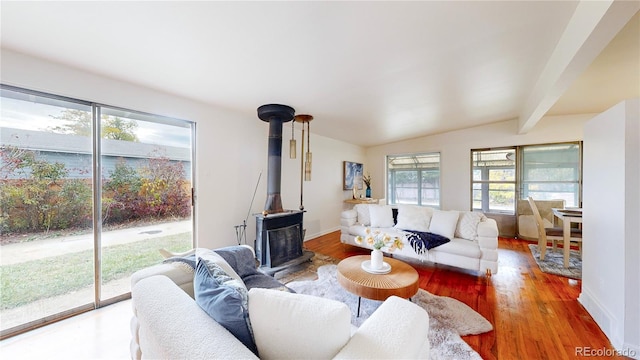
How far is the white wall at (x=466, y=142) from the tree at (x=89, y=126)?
18.9 ft

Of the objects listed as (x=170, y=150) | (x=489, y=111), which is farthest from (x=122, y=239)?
(x=489, y=111)

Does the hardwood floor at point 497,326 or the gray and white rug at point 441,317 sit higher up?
the gray and white rug at point 441,317

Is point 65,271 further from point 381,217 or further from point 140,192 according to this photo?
point 381,217

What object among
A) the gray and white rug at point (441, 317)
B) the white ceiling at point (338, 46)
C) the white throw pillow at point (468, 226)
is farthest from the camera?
the white throw pillow at point (468, 226)

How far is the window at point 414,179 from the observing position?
5.99m

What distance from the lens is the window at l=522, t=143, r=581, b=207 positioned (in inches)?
176

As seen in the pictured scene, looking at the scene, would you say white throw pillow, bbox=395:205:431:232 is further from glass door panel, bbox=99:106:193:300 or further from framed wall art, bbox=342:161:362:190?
glass door panel, bbox=99:106:193:300

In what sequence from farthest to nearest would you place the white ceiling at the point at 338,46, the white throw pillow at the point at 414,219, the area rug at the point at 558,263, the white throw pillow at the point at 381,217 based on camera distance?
the white throw pillow at the point at 381,217 < the white throw pillow at the point at 414,219 < the area rug at the point at 558,263 < the white ceiling at the point at 338,46

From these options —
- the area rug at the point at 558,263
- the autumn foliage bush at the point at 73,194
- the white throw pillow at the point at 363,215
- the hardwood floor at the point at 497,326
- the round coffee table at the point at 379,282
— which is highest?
the autumn foliage bush at the point at 73,194

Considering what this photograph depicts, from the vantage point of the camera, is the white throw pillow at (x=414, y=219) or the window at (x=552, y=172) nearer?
the white throw pillow at (x=414, y=219)

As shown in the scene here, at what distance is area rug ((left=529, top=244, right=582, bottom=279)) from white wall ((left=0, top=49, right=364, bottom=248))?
383 cm

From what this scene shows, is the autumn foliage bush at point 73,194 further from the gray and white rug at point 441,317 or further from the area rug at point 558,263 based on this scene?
the area rug at point 558,263

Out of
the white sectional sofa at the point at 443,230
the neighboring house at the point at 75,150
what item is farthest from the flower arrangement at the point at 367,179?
the neighboring house at the point at 75,150

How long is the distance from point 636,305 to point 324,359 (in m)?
2.53
